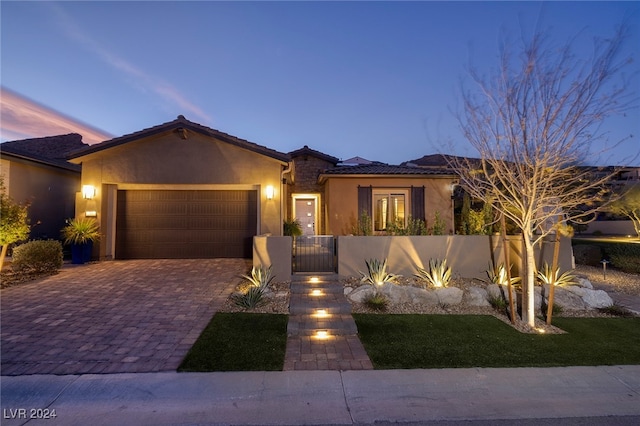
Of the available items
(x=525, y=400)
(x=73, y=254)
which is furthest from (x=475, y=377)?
(x=73, y=254)

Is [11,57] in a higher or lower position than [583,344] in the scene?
higher

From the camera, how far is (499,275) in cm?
768

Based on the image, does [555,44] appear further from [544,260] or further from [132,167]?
[132,167]

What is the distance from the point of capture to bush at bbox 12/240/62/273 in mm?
8695

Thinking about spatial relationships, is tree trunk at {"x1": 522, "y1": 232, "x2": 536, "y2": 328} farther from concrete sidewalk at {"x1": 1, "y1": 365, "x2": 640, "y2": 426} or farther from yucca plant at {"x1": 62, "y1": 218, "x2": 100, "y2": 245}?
yucca plant at {"x1": 62, "y1": 218, "x2": 100, "y2": 245}

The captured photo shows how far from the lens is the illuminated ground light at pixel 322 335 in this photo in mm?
5062

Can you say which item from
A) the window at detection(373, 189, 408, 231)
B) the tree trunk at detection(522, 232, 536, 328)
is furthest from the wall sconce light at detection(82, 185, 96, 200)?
the tree trunk at detection(522, 232, 536, 328)

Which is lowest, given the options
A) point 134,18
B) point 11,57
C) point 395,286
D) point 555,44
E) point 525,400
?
point 525,400

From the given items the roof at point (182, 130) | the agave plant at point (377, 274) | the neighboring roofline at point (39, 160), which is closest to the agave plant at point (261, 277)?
the agave plant at point (377, 274)

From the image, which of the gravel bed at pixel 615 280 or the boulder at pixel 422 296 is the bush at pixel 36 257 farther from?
the gravel bed at pixel 615 280

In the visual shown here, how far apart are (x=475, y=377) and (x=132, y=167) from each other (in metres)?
11.2

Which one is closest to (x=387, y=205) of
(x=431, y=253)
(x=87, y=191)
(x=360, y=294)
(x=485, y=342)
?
(x=431, y=253)

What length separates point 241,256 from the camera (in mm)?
11406

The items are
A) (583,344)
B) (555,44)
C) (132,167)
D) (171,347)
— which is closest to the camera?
(171,347)
